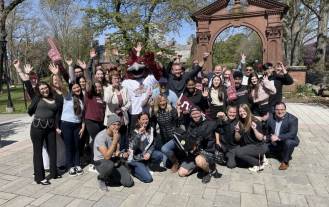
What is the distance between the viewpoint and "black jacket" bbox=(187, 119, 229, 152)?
13.5ft

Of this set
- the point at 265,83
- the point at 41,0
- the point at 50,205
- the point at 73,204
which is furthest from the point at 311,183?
the point at 41,0

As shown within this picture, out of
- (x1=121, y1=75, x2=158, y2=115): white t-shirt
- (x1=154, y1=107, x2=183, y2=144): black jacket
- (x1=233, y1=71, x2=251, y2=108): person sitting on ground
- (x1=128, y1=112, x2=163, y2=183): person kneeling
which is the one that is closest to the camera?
(x1=128, y1=112, x2=163, y2=183): person kneeling

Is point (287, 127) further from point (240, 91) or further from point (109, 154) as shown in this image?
point (109, 154)

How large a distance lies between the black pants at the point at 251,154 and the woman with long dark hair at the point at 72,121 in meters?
2.95

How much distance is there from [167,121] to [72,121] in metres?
1.70

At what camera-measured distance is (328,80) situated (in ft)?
46.9

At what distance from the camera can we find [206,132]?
13.5 feet

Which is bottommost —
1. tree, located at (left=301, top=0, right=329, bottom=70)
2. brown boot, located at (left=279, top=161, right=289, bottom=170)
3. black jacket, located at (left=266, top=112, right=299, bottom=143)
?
brown boot, located at (left=279, top=161, right=289, bottom=170)

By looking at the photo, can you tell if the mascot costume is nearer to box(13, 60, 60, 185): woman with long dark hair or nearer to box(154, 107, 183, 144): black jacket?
box(154, 107, 183, 144): black jacket

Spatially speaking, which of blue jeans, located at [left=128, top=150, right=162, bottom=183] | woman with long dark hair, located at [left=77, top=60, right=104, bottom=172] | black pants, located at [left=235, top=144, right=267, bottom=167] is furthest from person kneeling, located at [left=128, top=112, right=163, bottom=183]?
black pants, located at [left=235, top=144, right=267, bottom=167]

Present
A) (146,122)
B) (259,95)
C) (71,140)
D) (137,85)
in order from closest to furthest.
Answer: (146,122) < (71,140) < (137,85) < (259,95)

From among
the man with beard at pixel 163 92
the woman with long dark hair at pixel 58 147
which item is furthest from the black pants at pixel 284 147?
the woman with long dark hair at pixel 58 147

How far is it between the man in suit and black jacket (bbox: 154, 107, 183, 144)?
1830mm

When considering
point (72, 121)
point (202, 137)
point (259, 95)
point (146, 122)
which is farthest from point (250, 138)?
point (72, 121)
